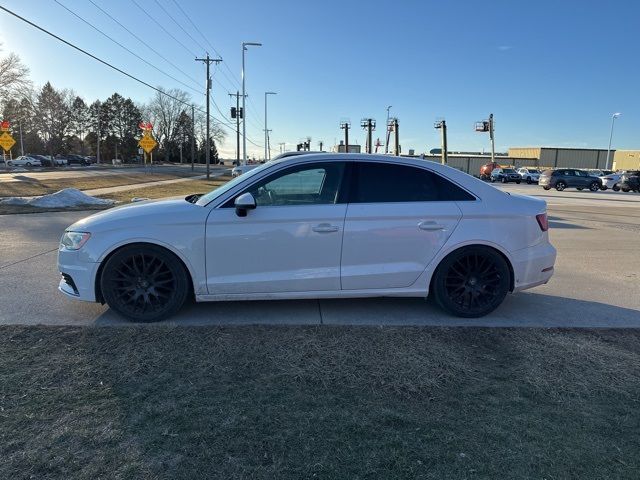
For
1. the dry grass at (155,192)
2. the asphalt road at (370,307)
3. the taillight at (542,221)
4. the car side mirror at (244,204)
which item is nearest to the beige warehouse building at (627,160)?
the dry grass at (155,192)

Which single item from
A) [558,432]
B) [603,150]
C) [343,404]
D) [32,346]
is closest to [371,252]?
[343,404]

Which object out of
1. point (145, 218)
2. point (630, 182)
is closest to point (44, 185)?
point (145, 218)

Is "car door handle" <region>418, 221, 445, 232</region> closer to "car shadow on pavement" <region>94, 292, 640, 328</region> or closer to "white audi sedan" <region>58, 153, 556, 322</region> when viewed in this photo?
"white audi sedan" <region>58, 153, 556, 322</region>

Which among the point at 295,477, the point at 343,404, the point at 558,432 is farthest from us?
the point at 343,404

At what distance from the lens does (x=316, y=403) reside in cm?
305

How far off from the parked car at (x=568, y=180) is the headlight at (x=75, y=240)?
40.2 m

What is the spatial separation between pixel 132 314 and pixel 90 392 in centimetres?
136

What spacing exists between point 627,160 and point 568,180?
59.2m

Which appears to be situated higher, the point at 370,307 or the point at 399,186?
the point at 399,186

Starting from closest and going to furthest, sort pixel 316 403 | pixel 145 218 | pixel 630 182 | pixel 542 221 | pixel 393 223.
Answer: pixel 316 403 → pixel 145 218 → pixel 393 223 → pixel 542 221 → pixel 630 182

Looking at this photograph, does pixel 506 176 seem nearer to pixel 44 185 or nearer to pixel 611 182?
pixel 611 182

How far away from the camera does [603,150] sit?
9288 cm

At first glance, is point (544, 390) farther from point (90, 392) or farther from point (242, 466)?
point (90, 392)

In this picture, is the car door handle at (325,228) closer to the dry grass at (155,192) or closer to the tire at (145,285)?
the tire at (145,285)
